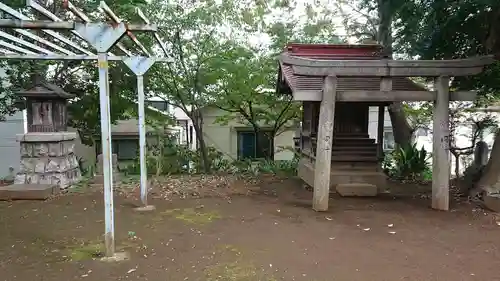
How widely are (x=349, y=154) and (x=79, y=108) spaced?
25.3 ft

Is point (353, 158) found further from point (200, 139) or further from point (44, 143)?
point (44, 143)

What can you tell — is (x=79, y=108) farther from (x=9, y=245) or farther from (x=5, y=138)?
(x=9, y=245)

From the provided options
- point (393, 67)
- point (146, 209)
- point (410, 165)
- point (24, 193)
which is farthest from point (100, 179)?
point (410, 165)

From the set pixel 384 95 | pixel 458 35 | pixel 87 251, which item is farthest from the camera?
pixel 458 35

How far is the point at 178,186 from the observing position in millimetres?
8578

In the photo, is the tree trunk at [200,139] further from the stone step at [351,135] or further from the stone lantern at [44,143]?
the stone step at [351,135]

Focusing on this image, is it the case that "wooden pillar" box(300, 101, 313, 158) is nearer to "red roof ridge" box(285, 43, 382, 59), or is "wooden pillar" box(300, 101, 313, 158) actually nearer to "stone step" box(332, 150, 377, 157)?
"stone step" box(332, 150, 377, 157)

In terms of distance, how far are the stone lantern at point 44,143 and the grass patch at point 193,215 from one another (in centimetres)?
343

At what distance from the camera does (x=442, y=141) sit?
244 inches

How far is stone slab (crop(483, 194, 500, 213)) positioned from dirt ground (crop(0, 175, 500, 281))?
208 millimetres

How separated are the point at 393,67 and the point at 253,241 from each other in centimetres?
345

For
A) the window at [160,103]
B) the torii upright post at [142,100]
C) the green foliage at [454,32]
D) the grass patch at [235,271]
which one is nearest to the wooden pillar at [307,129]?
the green foliage at [454,32]

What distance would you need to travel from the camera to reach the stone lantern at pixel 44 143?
8344mm

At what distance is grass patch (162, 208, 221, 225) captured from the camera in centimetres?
571
